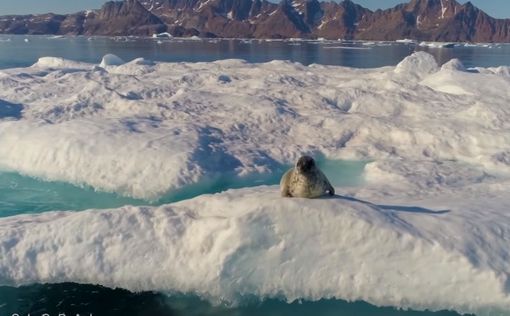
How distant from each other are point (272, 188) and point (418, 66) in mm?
18176

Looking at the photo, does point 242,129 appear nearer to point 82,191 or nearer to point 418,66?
point 82,191

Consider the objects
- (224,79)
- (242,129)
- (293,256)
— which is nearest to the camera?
(293,256)

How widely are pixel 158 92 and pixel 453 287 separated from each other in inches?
Result: 590

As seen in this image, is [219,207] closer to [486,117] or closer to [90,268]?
[90,268]

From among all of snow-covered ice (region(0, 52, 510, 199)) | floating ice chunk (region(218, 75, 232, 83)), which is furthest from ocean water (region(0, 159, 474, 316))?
floating ice chunk (region(218, 75, 232, 83))

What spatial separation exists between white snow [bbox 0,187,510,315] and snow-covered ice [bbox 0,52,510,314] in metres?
0.02

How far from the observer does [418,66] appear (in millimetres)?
24500

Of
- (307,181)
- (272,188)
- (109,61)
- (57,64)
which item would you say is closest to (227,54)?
(109,61)

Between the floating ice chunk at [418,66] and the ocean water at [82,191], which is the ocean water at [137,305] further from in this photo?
the floating ice chunk at [418,66]

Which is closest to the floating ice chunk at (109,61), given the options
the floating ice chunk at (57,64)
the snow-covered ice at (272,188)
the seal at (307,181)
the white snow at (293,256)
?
the floating ice chunk at (57,64)

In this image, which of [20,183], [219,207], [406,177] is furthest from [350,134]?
[20,183]

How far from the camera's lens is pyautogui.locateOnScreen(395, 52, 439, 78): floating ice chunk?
2402cm

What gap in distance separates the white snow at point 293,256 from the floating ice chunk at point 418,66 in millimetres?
18682

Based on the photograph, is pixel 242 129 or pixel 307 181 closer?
pixel 307 181
